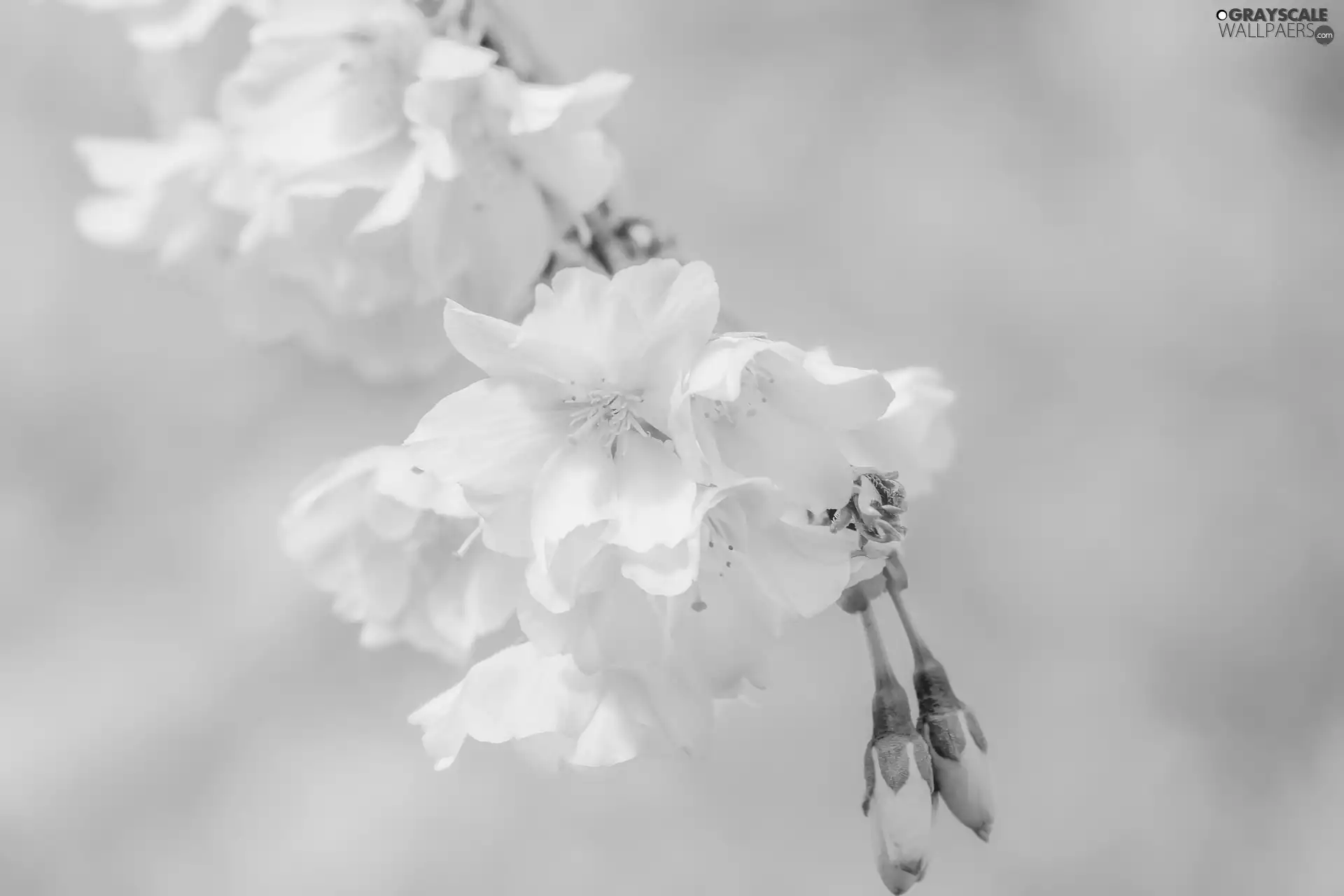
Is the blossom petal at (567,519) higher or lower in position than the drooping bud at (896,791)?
higher

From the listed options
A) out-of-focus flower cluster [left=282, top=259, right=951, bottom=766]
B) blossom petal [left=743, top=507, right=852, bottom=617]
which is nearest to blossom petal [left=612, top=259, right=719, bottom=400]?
out-of-focus flower cluster [left=282, top=259, right=951, bottom=766]

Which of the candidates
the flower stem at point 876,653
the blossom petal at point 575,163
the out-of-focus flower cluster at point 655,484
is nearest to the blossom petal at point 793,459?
the out-of-focus flower cluster at point 655,484

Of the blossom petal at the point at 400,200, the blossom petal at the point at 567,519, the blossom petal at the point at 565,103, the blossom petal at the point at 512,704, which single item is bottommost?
the blossom petal at the point at 512,704

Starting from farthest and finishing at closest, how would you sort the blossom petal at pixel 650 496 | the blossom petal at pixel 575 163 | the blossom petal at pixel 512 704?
the blossom petal at pixel 575 163 < the blossom petal at pixel 512 704 < the blossom petal at pixel 650 496

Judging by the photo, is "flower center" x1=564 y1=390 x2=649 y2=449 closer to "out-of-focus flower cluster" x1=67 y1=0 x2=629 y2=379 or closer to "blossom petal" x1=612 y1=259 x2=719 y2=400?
"blossom petal" x1=612 y1=259 x2=719 y2=400

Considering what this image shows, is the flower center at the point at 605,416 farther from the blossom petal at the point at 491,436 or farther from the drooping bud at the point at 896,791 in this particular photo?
the drooping bud at the point at 896,791

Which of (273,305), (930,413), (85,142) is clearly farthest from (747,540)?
(85,142)
